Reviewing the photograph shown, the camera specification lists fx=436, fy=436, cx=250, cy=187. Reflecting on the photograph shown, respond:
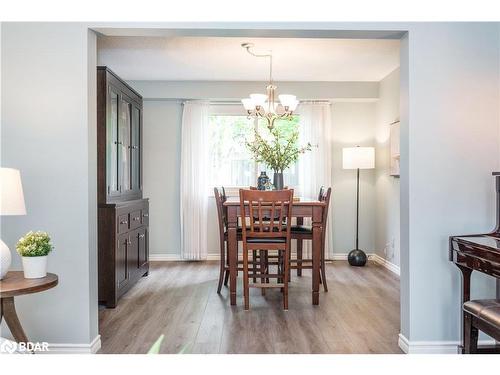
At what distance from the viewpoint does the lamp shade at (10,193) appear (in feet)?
7.06

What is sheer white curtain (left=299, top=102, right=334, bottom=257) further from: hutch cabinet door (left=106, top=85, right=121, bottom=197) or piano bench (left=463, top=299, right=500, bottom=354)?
piano bench (left=463, top=299, right=500, bottom=354)

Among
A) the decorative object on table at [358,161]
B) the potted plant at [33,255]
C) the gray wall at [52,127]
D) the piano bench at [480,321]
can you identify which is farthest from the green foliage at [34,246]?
the decorative object on table at [358,161]

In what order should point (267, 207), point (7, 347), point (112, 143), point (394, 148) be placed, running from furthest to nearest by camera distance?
1. point (394, 148)
2. point (112, 143)
3. point (267, 207)
4. point (7, 347)

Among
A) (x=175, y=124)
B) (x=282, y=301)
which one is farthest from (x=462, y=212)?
(x=175, y=124)

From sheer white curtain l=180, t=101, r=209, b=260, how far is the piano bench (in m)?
4.11

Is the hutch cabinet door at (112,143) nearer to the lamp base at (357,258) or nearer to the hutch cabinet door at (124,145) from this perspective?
the hutch cabinet door at (124,145)

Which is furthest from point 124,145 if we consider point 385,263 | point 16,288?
point 385,263

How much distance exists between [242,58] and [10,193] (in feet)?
10.2

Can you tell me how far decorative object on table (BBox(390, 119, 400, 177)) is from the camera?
16.6ft

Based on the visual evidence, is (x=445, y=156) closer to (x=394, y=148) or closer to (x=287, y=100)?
(x=287, y=100)

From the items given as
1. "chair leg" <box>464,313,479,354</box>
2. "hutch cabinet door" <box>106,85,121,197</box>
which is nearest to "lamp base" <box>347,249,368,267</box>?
"hutch cabinet door" <box>106,85,121,197</box>

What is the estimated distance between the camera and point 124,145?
4.35 m

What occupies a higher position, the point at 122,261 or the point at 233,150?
the point at 233,150

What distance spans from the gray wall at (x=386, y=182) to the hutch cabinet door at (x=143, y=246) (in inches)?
115
